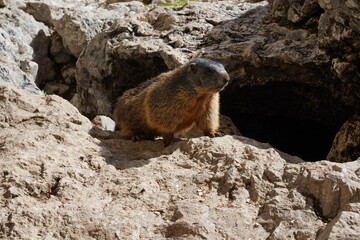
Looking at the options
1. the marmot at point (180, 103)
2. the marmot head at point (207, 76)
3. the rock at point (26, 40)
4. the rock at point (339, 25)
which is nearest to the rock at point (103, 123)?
the marmot at point (180, 103)

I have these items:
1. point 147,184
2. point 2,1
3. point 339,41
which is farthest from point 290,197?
point 2,1

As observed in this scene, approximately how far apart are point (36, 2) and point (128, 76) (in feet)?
17.6

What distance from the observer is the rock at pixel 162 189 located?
16.7 feet

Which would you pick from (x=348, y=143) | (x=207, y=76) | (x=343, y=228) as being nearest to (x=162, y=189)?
(x=343, y=228)

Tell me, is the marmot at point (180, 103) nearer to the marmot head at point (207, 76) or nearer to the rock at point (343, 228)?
the marmot head at point (207, 76)

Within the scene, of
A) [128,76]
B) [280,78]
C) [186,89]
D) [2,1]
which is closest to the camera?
[186,89]

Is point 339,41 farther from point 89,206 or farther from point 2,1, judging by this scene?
point 2,1

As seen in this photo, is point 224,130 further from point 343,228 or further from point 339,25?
point 343,228

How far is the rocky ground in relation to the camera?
523 centimetres

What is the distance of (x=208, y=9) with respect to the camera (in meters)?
11.0

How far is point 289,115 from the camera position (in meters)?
10.2

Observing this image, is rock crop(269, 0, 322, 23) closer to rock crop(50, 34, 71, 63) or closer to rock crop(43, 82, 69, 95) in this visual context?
rock crop(43, 82, 69, 95)

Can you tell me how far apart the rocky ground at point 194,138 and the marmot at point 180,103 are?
1.10 feet

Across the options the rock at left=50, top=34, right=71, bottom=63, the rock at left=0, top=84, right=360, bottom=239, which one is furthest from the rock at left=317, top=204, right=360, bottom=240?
the rock at left=50, top=34, right=71, bottom=63
